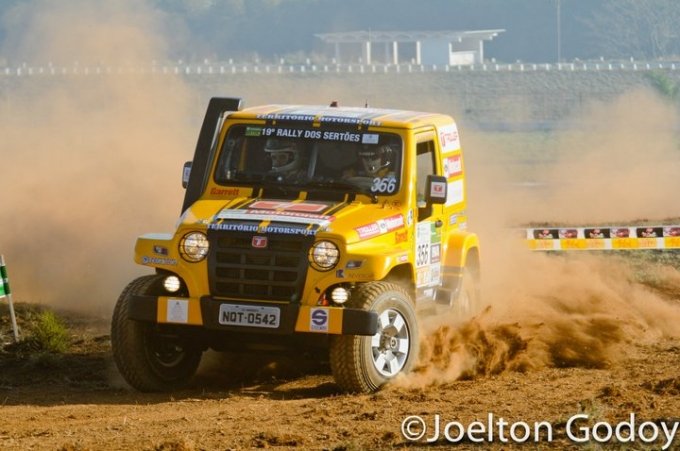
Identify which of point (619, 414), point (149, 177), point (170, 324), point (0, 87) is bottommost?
point (619, 414)

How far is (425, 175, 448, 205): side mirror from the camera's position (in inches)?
455

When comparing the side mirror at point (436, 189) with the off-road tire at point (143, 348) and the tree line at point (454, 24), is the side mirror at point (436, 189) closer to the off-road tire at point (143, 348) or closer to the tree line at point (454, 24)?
the off-road tire at point (143, 348)

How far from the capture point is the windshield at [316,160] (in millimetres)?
11531

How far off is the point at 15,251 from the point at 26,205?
2.60 m

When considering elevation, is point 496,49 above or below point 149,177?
above

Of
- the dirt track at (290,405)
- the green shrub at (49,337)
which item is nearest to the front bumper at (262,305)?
the dirt track at (290,405)

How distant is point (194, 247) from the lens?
35.3 feet

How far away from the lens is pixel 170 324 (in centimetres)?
1084

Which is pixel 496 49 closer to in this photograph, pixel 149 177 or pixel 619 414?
pixel 149 177

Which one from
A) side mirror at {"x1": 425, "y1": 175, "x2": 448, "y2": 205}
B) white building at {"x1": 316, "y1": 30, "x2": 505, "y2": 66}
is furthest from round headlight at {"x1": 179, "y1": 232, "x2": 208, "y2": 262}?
white building at {"x1": 316, "y1": 30, "x2": 505, "y2": 66}

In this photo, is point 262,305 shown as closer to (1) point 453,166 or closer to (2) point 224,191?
(2) point 224,191

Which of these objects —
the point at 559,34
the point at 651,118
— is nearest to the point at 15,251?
the point at 651,118
